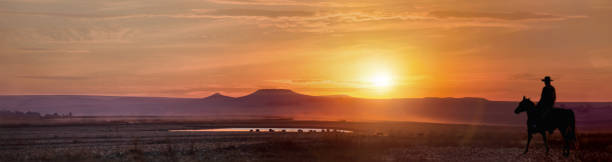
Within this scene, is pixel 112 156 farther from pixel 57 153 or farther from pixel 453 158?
pixel 453 158

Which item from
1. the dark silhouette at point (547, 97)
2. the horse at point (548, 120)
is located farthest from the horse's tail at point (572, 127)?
the dark silhouette at point (547, 97)

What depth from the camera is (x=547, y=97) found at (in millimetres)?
27578

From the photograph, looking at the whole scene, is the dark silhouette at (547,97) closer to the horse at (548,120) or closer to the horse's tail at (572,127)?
the horse at (548,120)

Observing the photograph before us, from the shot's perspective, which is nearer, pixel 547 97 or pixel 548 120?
pixel 547 97

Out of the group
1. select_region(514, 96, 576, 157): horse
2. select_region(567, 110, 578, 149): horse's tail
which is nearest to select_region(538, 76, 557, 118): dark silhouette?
select_region(514, 96, 576, 157): horse

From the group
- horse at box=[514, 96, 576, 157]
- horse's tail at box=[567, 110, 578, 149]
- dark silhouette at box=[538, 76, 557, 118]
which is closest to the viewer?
dark silhouette at box=[538, 76, 557, 118]

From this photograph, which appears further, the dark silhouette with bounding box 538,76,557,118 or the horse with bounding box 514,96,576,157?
the horse with bounding box 514,96,576,157

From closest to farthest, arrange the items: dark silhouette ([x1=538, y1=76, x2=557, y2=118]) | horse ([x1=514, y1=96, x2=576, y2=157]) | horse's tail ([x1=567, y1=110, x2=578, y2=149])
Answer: dark silhouette ([x1=538, y1=76, x2=557, y2=118]) → horse ([x1=514, y1=96, x2=576, y2=157]) → horse's tail ([x1=567, y1=110, x2=578, y2=149])

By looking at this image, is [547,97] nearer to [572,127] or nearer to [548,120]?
[548,120]

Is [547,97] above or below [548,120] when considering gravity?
above

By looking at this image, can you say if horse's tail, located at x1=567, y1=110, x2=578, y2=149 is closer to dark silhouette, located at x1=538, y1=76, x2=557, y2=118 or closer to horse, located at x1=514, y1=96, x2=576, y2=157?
horse, located at x1=514, y1=96, x2=576, y2=157

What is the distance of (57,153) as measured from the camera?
30.8 metres

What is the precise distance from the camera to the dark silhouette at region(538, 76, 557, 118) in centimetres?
2734

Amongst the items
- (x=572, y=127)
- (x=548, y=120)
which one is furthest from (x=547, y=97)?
(x=572, y=127)
